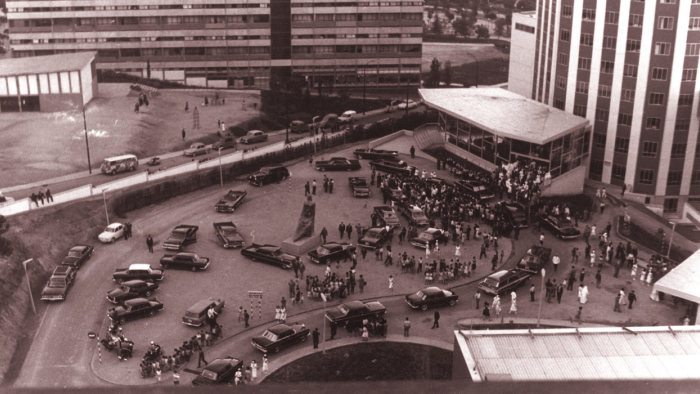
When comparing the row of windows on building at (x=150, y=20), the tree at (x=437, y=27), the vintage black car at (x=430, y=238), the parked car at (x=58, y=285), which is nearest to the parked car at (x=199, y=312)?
the parked car at (x=58, y=285)

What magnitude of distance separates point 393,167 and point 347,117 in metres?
28.0

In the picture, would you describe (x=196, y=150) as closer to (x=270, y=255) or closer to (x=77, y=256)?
(x=77, y=256)

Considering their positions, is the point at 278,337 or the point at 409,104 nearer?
the point at 278,337

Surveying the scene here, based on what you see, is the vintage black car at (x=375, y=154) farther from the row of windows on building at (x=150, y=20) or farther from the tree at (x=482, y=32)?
the tree at (x=482, y=32)

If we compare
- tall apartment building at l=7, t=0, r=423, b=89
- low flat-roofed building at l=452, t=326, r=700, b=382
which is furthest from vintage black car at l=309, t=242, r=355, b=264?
tall apartment building at l=7, t=0, r=423, b=89

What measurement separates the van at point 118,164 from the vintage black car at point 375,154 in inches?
863

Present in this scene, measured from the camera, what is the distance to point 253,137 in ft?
269

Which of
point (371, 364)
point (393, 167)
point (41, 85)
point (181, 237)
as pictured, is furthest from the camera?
point (41, 85)

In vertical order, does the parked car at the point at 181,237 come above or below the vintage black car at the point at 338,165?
below

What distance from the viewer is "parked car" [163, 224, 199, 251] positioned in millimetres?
52625

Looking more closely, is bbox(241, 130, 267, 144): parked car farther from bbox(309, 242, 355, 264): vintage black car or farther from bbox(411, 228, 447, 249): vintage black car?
bbox(411, 228, 447, 249): vintage black car

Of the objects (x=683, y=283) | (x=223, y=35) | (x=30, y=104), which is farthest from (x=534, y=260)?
(x=223, y=35)

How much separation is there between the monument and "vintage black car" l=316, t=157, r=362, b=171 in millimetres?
18956

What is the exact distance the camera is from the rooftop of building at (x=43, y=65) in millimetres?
80812
